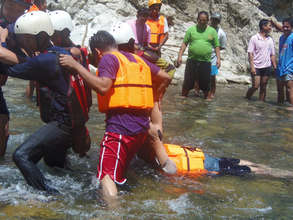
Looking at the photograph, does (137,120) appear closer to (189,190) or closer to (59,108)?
(59,108)

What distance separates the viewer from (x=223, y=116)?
27.3 feet

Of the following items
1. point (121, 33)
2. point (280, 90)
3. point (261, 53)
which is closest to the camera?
point (121, 33)

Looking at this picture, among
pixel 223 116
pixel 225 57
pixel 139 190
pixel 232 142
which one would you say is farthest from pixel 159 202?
pixel 225 57

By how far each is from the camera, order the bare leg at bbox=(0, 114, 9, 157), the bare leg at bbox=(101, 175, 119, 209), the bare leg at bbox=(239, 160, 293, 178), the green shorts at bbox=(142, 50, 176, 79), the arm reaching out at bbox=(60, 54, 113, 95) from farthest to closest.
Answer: the green shorts at bbox=(142, 50, 176, 79) < the bare leg at bbox=(239, 160, 293, 178) < the bare leg at bbox=(0, 114, 9, 157) < the bare leg at bbox=(101, 175, 119, 209) < the arm reaching out at bbox=(60, 54, 113, 95)

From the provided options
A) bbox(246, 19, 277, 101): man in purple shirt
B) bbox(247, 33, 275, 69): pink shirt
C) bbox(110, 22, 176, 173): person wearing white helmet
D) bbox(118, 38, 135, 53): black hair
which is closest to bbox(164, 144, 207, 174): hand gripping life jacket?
bbox(110, 22, 176, 173): person wearing white helmet

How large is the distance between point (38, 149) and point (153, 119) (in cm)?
145

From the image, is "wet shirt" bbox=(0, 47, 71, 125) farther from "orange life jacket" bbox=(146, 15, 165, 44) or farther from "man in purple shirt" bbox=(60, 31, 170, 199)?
"orange life jacket" bbox=(146, 15, 165, 44)

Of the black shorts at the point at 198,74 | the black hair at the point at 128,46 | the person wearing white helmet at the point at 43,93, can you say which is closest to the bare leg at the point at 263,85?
the black shorts at the point at 198,74

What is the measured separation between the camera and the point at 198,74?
10023 mm

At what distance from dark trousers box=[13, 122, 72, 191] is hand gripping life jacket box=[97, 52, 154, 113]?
0.47 meters

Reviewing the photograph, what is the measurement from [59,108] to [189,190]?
1.55 metres

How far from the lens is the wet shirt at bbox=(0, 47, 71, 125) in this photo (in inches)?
143

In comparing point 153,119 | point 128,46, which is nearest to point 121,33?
point 128,46

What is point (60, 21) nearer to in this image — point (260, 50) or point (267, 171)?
point (267, 171)
